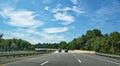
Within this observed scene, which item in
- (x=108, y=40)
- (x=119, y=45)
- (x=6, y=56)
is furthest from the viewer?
(x=108, y=40)

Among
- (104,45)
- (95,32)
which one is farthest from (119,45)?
(95,32)

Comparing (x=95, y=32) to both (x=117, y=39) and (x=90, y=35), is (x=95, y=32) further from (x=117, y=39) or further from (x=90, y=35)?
(x=117, y=39)

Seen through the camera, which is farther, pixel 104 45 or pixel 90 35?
pixel 90 35

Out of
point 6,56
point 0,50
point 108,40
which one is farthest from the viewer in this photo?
point 108,40

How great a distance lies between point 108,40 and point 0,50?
68970mm

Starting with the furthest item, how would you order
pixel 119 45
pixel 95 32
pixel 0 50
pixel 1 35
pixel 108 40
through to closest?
pixel 95 32 < pixel 1 35 < pixel 108 40 < pixel 119 45 < pixel 0 50

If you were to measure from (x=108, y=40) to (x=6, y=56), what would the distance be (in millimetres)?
82055

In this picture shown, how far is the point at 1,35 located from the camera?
477ft

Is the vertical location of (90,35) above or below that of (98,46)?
above

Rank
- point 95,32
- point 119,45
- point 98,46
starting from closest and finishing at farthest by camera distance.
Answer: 1. point 119,45
2. point 98,46
3. point 95,32

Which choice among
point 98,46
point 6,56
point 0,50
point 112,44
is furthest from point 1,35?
point 6,56

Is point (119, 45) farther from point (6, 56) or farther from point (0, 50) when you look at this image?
point (6, 56)

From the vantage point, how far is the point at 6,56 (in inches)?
1462

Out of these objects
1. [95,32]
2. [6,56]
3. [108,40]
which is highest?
[95,32]
